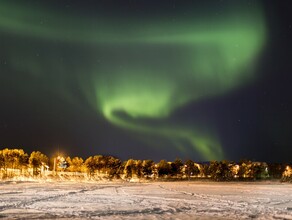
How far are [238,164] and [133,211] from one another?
522 ft

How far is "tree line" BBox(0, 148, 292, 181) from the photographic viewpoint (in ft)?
427

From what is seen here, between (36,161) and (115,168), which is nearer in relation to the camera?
(36,161)

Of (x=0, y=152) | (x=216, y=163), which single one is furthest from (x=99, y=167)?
(x=216, y=163)

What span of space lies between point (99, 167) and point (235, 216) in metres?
128

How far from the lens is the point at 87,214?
64.3 feet

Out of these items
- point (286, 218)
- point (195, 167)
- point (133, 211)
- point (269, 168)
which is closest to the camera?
point (286, 218)

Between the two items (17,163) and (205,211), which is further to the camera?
(17,163)

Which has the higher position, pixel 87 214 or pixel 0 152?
pixel 0 152

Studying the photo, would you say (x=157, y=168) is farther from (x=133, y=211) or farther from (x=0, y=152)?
(x=133, y=211)

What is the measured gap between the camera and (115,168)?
Answer: 146375 mm

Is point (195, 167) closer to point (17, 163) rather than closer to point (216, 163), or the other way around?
point (216, 163)

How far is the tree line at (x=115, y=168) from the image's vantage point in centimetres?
13000

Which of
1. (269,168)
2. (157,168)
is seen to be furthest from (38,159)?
(269,168)

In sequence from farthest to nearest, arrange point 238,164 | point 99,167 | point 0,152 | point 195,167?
point 238,164
point 195,167
point 99,167
point 0,152
